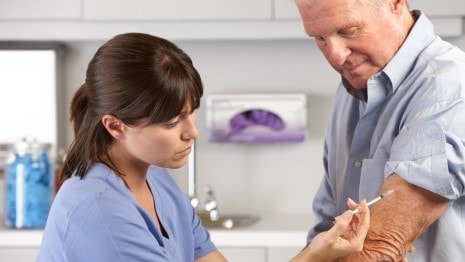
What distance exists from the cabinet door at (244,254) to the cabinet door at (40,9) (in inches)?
38.2

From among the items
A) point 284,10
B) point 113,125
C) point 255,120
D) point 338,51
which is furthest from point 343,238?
point 255,120

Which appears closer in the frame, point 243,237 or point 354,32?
point 354,32

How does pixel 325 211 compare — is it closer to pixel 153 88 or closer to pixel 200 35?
pixel 153 88

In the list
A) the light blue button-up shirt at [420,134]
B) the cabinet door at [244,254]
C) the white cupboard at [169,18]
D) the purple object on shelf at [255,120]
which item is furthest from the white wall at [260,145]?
the light blue button-up shirt at [420,134]

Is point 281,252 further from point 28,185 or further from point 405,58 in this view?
point 405,58

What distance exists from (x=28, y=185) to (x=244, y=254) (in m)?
0.81

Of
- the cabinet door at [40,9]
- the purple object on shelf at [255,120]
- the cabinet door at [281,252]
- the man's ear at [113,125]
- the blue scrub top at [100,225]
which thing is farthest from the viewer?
the purple object on shelf at [255,120]

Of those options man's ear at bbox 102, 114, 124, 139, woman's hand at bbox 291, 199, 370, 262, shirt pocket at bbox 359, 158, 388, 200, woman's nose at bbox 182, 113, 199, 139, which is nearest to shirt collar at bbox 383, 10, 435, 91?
shirt pocket at bbox 359, 158, 388, 200

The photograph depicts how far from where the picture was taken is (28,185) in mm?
3369

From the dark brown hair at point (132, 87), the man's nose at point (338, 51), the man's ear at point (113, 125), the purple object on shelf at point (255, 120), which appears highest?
the man's nose at point (338, 51)

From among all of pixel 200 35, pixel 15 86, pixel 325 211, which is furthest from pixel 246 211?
pixel 325 211

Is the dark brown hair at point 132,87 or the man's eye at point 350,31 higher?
the man's eye at point 350,31

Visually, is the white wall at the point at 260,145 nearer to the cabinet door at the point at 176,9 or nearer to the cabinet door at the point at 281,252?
the cabinet door at the point at 176,9

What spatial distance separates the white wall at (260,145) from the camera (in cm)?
363
